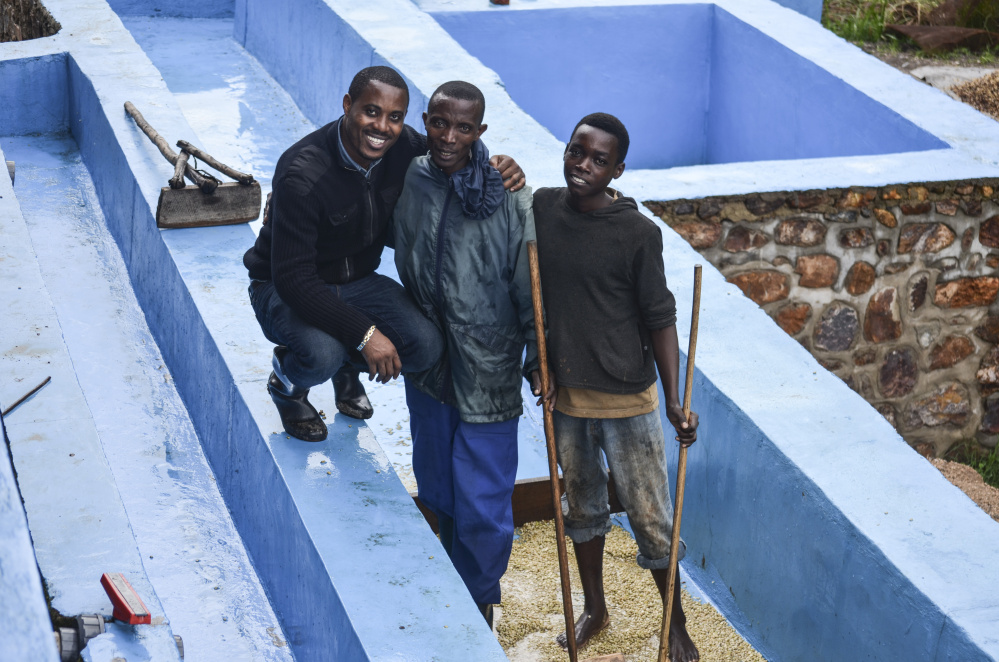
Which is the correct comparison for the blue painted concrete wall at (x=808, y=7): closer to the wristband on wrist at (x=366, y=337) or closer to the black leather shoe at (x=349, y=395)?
the black leather shoe at (x=349, y=395)

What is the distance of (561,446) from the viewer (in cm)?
300

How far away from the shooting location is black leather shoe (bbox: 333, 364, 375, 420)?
132 inches

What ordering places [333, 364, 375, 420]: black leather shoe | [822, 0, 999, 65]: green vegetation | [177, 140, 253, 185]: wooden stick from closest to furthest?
1. [333, 364, 375, 420]: black leather shoe
2. [177, 140, 253, 185]: wooden stick
3. [822, 0, 999, 65]: green vegetation

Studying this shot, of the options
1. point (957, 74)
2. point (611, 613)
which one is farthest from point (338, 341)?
point (957, 74)

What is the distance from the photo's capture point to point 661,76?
7676 millimetres

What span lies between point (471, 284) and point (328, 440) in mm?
722

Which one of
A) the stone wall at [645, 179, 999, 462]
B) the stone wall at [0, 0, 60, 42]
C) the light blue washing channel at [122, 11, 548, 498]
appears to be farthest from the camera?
the stone wall at [0, 0, 60, 42]

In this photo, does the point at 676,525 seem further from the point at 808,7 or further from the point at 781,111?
the point at 808,7

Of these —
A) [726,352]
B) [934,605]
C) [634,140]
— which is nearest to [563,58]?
[634,140]

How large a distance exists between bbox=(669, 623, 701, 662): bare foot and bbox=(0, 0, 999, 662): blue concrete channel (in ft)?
0.88

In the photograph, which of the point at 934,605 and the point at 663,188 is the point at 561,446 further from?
the point at 663,188

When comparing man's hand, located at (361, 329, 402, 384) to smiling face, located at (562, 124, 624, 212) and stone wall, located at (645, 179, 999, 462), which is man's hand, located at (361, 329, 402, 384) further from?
stone wall, located at (645, 179, 999, 462)

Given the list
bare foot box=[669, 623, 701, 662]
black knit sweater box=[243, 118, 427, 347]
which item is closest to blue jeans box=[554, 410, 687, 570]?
bare foot box=[669, 623, 701, 662]

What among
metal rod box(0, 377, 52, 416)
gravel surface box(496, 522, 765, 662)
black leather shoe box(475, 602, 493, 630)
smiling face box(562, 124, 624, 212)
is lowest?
gravel surface box(496, 522, 765, 662)
